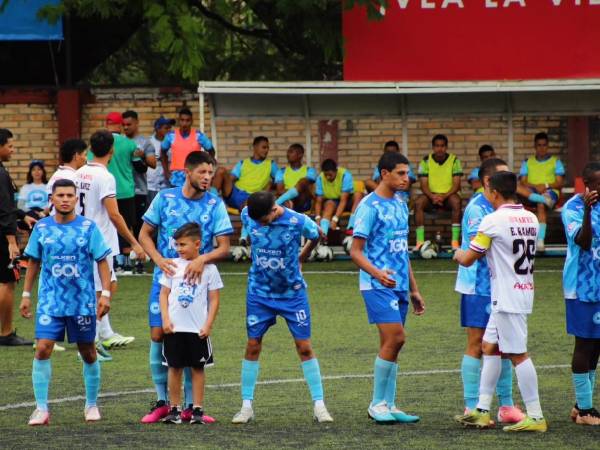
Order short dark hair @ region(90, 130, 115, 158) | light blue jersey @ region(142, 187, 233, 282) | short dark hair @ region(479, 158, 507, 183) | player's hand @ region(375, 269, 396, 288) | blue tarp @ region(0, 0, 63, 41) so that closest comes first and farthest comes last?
player's hand @ region(375, 269, 396, 288) → short dark hair @ region(479, 158, 507, 183) → light blue jersey @ region(142, 187, 233, 282) → short dark hair @ region(90, 130, 115, 158) → blue tarp @ region(0, 0, 63, 41)

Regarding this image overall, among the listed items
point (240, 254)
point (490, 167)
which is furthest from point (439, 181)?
point (490, 167)

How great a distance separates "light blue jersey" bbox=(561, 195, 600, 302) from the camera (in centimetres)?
892

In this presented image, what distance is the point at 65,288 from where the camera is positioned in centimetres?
923

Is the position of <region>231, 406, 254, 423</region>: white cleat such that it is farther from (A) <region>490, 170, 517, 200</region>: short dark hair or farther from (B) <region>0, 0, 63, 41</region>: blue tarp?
(B) <region>0, 0, 63, 41</region>: blue tarp

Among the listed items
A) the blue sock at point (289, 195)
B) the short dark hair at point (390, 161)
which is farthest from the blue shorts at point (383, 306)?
the blue sock at point (289, 195)

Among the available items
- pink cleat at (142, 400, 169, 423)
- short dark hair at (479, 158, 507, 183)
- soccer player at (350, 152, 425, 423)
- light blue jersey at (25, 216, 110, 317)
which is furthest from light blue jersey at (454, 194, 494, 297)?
light blue jersey at (25, 216, 110, 317)

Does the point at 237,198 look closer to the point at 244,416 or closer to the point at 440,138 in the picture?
the point at 440,138

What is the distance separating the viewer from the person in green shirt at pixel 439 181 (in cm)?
1973

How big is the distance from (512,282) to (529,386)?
641mm

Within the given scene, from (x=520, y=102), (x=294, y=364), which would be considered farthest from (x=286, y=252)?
(x=520, y=102)

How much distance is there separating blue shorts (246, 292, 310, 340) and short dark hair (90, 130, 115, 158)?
317 cm

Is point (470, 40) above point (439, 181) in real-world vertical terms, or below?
above

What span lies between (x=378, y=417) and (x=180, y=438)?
1.33 metres

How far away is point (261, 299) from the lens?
9227mm
